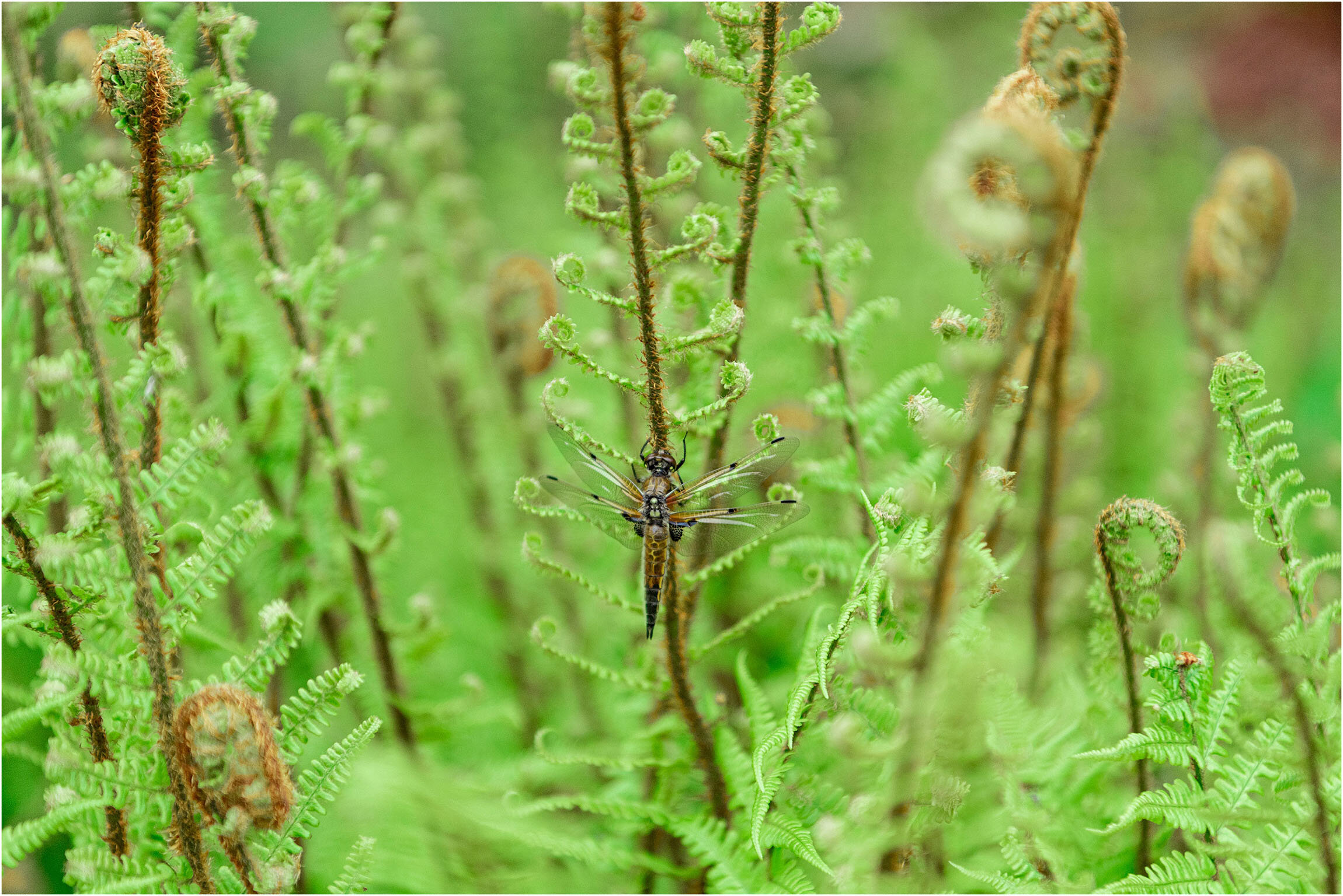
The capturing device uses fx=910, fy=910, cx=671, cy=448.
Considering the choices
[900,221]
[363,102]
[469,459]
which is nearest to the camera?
[363,102]

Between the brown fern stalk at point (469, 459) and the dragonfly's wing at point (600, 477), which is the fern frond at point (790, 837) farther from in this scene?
the brown fern stalk at point (469, 459)

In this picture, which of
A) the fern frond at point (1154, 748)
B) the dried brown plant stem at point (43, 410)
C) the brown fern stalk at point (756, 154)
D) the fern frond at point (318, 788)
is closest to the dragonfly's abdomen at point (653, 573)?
the brown fern stalk at point (756, 154)

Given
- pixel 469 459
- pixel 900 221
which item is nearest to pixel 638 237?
pixel 469 459

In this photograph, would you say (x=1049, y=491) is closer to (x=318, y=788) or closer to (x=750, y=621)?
(x=750, y=621)

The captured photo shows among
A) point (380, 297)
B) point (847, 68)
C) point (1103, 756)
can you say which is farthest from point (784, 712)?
point (847, 68)

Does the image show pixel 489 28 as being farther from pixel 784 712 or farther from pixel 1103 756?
pixel 1103 756

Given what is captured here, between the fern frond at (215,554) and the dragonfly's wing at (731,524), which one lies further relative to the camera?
the dragonfly's wing at (731,524)
